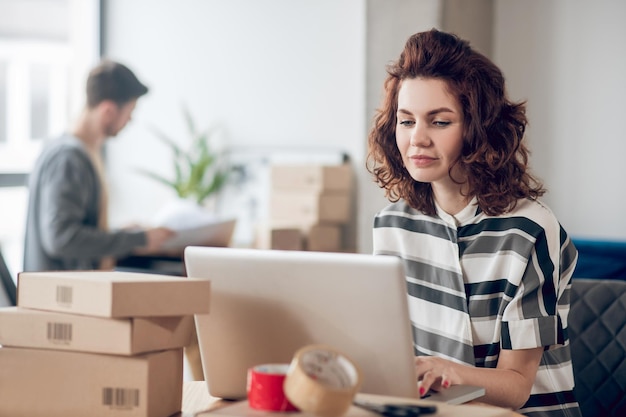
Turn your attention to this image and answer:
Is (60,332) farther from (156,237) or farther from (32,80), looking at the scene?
(32,80)

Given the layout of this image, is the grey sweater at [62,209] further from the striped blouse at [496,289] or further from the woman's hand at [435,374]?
the woman's hand at [435,374]

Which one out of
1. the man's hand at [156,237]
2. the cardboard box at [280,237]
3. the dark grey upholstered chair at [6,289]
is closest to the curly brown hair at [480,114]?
the dark grey upholstered chair at [6,289]

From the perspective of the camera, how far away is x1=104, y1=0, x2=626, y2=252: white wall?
475cm

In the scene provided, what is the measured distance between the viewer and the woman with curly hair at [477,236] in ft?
5.97

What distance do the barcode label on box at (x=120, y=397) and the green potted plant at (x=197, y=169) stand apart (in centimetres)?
428

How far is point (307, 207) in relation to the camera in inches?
205

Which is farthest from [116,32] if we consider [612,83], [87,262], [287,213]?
[612,83]

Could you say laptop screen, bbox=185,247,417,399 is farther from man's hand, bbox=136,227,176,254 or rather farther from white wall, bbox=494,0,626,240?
white wall, bbox=494,0,626,240

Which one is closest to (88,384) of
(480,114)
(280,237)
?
(480,114)

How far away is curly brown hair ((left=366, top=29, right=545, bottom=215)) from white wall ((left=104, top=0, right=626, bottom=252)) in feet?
9.31

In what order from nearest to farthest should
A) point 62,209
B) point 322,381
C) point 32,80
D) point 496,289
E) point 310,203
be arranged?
point 322,381, point 496,289, point 62,209, point 310,203, point 32,80

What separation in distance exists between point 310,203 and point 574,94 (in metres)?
1.52

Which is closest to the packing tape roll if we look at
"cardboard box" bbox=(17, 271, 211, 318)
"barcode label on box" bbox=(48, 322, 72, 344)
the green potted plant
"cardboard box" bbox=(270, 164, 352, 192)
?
"cardboard box" bbox=(17, 271, 211, 318)

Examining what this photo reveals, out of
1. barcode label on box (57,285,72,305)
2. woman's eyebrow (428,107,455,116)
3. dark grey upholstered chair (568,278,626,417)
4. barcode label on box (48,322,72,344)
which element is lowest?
dark grey upholstered chair (568,278,626,417)
